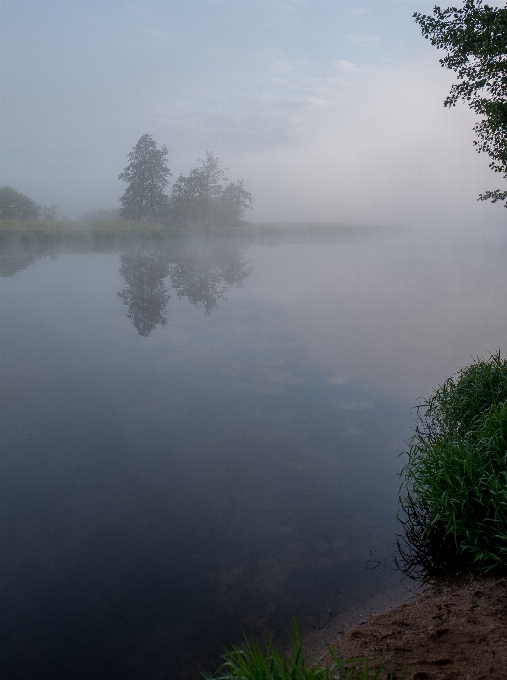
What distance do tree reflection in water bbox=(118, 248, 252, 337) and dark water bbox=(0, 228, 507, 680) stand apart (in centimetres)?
73

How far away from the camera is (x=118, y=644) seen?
3693 mm

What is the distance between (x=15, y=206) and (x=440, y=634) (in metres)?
64.3

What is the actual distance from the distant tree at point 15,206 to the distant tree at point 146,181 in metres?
12.7

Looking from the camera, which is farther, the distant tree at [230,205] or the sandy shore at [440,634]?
the distant tree at [230,205]

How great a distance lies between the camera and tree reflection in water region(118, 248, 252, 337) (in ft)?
52.4

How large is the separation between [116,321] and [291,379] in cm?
663

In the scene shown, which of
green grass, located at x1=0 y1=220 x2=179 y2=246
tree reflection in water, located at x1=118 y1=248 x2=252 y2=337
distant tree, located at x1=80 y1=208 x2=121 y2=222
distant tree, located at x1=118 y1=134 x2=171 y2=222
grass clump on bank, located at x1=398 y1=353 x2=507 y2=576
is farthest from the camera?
distant tree, located at x1=80 y1=208 x2=121 y2=222

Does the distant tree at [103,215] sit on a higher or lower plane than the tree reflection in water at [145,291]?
higher

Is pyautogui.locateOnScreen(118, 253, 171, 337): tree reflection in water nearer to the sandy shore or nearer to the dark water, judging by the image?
the dark water

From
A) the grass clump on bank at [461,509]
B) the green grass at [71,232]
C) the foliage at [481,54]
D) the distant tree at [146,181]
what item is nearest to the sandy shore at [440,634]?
the grass clump on bank at [461,509]

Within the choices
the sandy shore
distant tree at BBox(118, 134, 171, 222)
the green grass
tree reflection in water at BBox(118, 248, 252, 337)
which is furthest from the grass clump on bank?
distant tree at BBox(118, 134, 171, 222)

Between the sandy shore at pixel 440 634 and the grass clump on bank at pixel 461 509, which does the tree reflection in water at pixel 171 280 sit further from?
the sandy shore at pixel 440 634

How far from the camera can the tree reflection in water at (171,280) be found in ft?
52.4

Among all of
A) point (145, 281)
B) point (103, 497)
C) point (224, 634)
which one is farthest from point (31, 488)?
point (145, 281)
